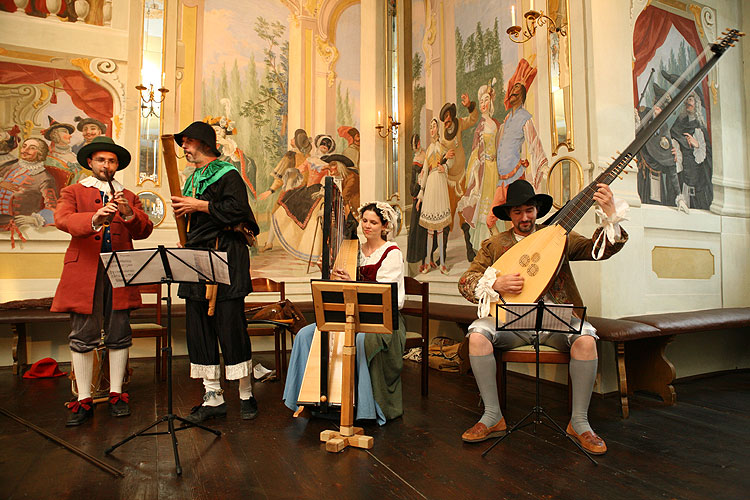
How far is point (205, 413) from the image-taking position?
10.2ft

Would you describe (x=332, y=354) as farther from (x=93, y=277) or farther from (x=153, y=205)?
(x=153, y=205)

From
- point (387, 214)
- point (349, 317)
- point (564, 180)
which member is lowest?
point (349, 317)

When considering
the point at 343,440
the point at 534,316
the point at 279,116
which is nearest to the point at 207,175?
the point at 343,440

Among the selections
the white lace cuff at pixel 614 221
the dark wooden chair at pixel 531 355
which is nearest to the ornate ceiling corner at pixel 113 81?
the dark wooden chair at pixel 531 355

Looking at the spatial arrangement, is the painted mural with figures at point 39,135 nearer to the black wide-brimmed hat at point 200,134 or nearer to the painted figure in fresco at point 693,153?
the black wide-brimmed hat at point 200,134

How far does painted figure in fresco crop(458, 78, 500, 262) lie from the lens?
497 cm

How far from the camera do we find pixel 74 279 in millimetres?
3184

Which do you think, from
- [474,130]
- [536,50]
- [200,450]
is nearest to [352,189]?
[474,130]

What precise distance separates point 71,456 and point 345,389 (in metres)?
1.42

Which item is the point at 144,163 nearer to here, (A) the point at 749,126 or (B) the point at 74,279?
(B) the point at 74,279

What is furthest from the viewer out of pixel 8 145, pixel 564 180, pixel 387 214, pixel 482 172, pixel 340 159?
pixel 340 159

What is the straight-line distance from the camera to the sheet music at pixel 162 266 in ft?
8.11

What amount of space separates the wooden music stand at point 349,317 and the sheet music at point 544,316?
23.7 inches

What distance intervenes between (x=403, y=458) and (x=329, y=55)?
18.5ft
